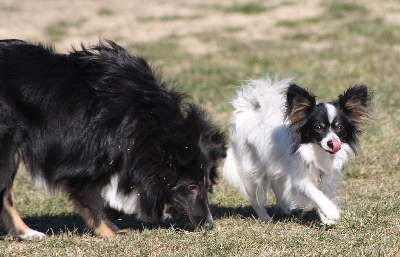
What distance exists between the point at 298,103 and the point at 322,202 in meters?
0.88

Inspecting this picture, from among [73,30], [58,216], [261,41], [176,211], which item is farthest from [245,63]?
[176,211]

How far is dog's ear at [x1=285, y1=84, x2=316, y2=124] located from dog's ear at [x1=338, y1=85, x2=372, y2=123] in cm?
29

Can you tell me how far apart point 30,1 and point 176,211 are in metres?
19.5

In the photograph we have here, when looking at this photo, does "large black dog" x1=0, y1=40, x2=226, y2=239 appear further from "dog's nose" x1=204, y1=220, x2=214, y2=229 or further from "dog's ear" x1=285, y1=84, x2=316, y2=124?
"dog's ear" x1=285, y1=84, x2=316, y2=124

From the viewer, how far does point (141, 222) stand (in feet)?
24.4

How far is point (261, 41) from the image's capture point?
1791 cm

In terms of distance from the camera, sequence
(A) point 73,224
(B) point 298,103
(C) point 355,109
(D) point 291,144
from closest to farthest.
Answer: (B) point 298,103 → (C) point 355,109 → (D) point 291,144 → (A) point 73,224

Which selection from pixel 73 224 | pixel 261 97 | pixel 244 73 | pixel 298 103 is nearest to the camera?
pixel 298 103

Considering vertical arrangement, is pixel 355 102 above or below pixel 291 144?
above

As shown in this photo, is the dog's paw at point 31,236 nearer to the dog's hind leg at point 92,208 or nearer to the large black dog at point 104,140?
the large black dog at point 104,140

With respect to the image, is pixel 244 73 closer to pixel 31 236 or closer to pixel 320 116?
pixel 320 116

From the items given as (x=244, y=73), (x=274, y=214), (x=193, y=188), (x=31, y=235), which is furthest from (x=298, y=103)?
(x=244, y=73)

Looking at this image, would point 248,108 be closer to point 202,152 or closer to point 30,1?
point 202,152

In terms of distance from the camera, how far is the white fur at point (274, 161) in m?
6.52
